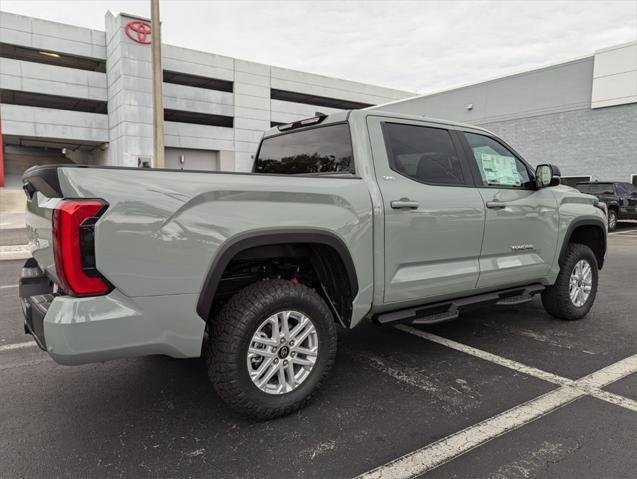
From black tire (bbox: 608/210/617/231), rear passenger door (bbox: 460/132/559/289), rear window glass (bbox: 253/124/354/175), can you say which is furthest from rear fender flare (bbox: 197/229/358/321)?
black tire (bbox: 608/210/617/231)

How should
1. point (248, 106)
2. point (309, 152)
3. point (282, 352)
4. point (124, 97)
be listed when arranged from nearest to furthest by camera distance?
point (282, 352) < point (309, 152) < point (124, 97) < point (248, 106)

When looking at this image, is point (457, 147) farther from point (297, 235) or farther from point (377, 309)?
point (297, 235)

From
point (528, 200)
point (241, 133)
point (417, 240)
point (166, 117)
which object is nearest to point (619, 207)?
point (528, 200)

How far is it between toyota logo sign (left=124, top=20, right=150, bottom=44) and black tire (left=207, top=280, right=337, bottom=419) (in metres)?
36.9

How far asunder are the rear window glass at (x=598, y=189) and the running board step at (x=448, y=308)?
14.1 meters

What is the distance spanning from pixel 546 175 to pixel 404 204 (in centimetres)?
193

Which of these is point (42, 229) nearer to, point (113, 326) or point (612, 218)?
point (113, 326)

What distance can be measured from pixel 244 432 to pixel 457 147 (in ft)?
9.14

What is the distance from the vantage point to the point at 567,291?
15.3 feet

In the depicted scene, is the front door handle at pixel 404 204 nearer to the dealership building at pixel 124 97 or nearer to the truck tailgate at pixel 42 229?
the truck tailgate at pixel 42 229

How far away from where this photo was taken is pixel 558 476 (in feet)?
7.27

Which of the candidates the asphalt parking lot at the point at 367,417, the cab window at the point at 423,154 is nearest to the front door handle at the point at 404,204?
the cab window at the point at 423,154

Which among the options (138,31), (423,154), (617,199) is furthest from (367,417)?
(138,31)

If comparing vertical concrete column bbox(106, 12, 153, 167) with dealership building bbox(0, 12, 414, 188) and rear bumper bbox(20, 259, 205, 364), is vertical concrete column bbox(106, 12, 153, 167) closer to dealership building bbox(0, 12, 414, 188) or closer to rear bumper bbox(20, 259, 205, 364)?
dealership building bbox(0, 12, 414, 188)
